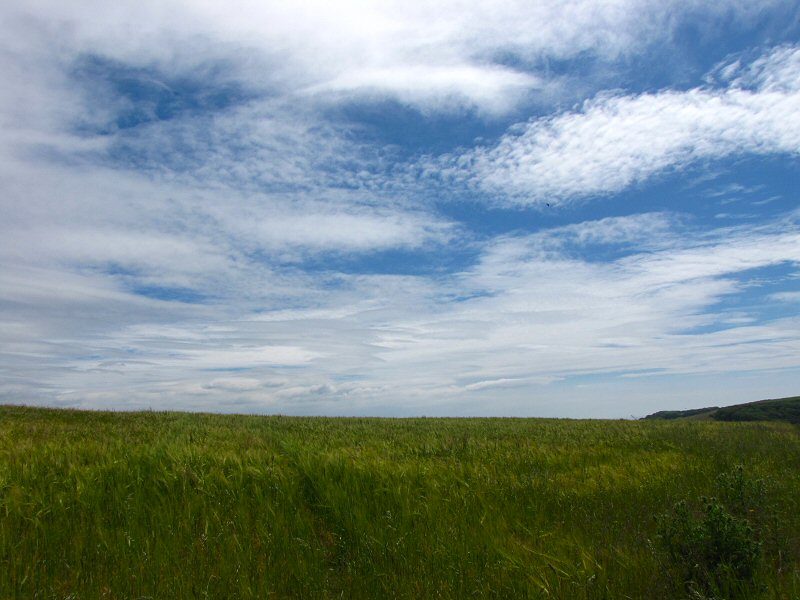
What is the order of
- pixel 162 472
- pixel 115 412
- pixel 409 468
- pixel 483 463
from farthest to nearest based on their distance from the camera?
1. pixel 115 412
2. pixel 483 463
3. pixel 409 468
4. pixel 162 472

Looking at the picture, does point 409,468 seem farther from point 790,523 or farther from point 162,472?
point 790,523

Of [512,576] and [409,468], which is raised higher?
[409,468]

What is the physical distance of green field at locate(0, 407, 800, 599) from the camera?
5.11m

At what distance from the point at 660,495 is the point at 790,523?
177 centimetres

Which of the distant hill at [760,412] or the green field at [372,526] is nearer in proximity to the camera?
the green field at [372,526]

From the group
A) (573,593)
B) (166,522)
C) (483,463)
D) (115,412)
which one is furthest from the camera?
(115,412)

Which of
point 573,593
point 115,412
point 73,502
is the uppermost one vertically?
point 115,412

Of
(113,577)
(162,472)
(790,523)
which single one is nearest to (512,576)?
(113,577)

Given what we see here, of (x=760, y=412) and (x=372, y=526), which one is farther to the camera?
(x=760, y=412)

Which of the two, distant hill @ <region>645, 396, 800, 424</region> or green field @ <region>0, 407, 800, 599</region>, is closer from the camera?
green field @ <region>0, 407, 800, 599</region>

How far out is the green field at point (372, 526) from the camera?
16.8 ft

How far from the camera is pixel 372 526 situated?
675 cm

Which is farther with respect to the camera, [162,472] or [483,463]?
[483,463]

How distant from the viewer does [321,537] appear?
6.77m
